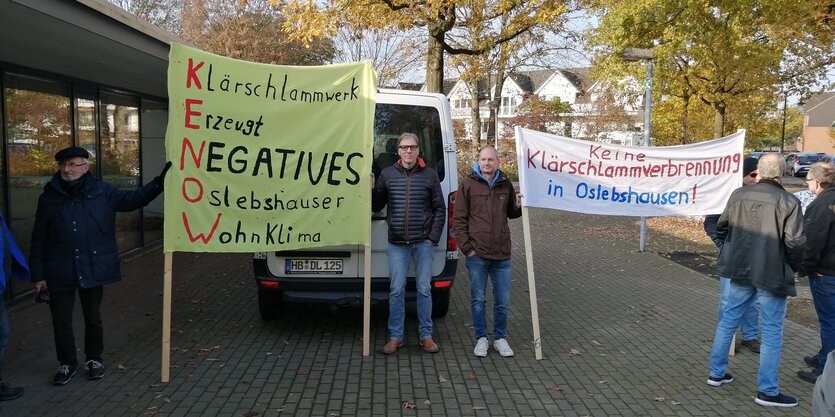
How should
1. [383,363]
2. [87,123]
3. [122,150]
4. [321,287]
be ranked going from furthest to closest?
[122,150], [87,123], [321,287], [383,363]

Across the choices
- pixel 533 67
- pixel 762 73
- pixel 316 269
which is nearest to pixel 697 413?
pixel 316 269

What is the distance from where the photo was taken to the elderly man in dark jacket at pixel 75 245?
445 cm

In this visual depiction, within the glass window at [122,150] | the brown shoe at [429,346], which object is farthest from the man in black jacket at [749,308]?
the glass window at [122,150]

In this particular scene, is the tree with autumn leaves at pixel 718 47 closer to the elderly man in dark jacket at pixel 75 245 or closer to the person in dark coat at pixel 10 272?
the elderly man in dark jacket at pixel 75 245

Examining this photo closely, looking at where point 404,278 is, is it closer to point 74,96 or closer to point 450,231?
point 450,231

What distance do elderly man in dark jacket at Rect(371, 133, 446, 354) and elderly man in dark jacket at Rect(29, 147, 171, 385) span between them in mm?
1791

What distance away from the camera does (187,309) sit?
22.6ft

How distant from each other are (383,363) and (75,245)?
99.4 inches

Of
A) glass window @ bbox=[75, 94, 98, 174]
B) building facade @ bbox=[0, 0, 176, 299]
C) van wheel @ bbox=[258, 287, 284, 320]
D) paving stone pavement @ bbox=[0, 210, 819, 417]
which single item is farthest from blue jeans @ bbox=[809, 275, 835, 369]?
glass window @ bbox=[75, 94, 98, 174]

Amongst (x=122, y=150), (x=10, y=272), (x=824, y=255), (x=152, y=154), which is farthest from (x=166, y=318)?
(x=152, y=154)

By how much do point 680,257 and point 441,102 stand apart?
7.22m

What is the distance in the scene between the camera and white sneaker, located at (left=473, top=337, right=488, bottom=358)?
5.30 m

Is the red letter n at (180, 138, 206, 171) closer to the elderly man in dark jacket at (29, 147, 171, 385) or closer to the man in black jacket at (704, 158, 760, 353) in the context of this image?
the elderly man in dark jacket at (29, 147, 171, 385)

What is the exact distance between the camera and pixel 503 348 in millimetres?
5363
